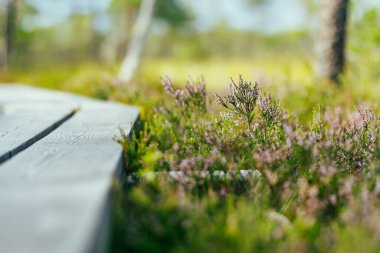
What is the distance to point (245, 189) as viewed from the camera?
2322mm

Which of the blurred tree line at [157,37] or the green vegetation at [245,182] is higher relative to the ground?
the blurred tree line at [157,37]

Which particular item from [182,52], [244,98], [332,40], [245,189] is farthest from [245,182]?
[182,52]

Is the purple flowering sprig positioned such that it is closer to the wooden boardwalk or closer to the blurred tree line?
the wooden boardwalk

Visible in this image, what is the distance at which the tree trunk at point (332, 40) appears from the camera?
734 centimetres

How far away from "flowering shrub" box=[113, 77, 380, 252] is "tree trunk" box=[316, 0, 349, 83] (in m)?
4.44

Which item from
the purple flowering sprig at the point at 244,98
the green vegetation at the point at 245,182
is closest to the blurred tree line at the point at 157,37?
the green vegetation at the point at 245,182

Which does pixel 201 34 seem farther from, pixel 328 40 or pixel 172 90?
pixel 172 90

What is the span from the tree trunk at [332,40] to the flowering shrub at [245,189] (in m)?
4.44

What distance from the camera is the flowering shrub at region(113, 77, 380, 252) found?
1633mm

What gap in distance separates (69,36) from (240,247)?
4044cm

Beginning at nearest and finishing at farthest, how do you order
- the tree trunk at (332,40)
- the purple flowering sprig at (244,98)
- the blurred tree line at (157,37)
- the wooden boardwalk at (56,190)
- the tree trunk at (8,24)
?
the wooden boardwalk at (56,190), the purple flowering sprig at (244,98), the tree trunk at (332,40), the blurred tree line at (157,37), the tree trunk at (8,24)

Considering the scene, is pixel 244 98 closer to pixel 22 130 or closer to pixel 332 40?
pixel 22 130

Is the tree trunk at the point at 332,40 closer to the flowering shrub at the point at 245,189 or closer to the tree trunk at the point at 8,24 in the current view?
the flowering shrub at the point at 245,189

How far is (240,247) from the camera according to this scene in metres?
1.50
